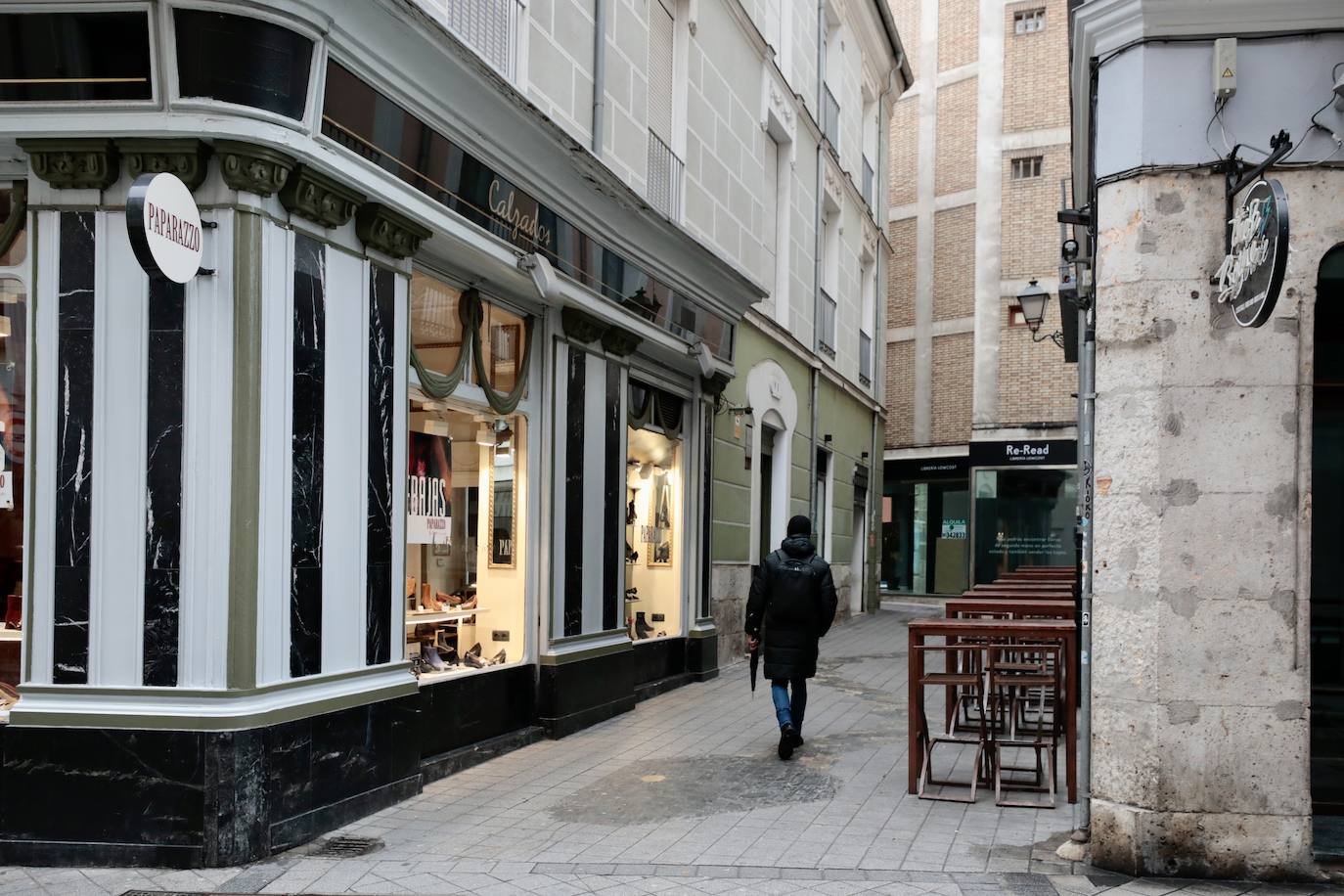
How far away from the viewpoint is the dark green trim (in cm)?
575

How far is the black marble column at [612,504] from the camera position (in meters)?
10.3

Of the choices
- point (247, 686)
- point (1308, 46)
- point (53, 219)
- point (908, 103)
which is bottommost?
point (247, 686)

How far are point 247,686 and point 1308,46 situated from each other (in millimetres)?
6024

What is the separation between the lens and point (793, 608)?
8594 mm

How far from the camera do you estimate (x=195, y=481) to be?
5719 millimetres

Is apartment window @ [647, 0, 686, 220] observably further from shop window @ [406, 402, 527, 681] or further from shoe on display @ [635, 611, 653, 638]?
shoe on display @ [635, 611, 653, 638]

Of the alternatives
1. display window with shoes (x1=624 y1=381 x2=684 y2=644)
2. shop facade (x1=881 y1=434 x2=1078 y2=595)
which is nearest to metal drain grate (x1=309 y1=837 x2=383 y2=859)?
display window with shoes (x1=624 y1=381 x2=684 y2=644)

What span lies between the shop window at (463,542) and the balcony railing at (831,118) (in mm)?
10787

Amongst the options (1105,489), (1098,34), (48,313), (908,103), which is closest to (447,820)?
(48,313)

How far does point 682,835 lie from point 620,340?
208 inches

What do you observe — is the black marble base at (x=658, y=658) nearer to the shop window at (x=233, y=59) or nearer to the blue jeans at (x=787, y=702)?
the blue jeans at (x=787, y=702)

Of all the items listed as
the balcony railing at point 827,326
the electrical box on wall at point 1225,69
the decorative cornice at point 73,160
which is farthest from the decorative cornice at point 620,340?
the balcony railing at point 827,326

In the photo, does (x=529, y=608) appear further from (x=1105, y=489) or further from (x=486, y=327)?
(x=1105, y=489)

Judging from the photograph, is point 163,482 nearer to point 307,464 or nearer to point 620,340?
point 307,464
